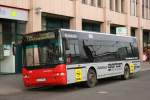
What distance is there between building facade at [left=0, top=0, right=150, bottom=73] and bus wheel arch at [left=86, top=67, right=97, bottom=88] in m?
9.39

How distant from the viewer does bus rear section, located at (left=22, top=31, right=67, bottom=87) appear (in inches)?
678

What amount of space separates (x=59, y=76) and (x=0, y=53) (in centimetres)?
1101

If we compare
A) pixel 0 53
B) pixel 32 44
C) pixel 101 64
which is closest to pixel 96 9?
pixel 0 53

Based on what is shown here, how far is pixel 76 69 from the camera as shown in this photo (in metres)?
18.0

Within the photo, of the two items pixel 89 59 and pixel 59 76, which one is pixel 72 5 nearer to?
pixel 89 59

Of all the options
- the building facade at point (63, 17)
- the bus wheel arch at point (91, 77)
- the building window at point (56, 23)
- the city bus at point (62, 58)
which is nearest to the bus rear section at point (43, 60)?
A: the city bus at point (62, 58)

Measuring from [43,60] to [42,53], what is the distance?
1.00 feet

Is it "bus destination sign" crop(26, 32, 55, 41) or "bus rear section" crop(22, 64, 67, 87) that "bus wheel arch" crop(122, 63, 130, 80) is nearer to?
"bus rear section" crop(22, 64, 67, 87)

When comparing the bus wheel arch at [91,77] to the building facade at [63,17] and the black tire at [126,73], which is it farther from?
the building facade at [63,17]

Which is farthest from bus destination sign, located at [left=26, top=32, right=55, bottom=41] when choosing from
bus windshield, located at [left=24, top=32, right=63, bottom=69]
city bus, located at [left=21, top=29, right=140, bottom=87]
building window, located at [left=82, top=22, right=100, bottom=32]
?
building window, located at [left=82, top=22, right=100, bottom=32]

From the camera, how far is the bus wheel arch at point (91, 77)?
19.1 metres

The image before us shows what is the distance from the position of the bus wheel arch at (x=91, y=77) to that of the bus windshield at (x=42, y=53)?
2.42 meters

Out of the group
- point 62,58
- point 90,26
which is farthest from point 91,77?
point 90,26

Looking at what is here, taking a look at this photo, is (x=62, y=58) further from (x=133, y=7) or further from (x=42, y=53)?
(x=133, y=7)
